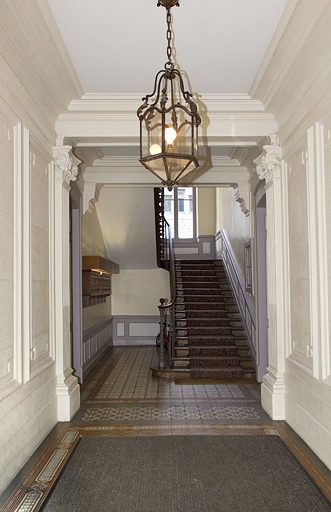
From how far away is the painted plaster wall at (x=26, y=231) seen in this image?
3100 millimetres

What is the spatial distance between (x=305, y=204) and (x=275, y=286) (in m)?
1.09

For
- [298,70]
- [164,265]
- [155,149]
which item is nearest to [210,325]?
[164,265]

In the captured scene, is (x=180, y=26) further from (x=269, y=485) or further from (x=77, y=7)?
(x=269, y=485)

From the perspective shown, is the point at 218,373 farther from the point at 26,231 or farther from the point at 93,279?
the point at 26,231

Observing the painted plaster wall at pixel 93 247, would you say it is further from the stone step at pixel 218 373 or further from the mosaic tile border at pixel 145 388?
the stone step at pixel 218 373

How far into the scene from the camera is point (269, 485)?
307cm

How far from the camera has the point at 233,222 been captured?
9.31 meters

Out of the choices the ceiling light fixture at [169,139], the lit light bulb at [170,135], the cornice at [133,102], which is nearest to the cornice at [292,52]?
the cornice at [133,102]

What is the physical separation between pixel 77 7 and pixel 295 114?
6.93 feet

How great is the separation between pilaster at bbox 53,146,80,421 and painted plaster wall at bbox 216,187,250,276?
11.4ft

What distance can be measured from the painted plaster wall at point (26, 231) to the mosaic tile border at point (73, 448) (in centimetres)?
14

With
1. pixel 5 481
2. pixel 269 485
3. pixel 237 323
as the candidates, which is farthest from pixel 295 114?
pixel 237 323

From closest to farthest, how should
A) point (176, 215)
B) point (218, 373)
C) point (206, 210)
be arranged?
point (218, 373)
point (206, 210)
point (176, 215)

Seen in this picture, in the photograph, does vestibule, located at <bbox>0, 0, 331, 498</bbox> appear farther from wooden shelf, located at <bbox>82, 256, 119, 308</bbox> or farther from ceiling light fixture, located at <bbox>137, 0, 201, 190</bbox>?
wooden shelf, located at <bbox>82, 256, 119, 308</bbox>
